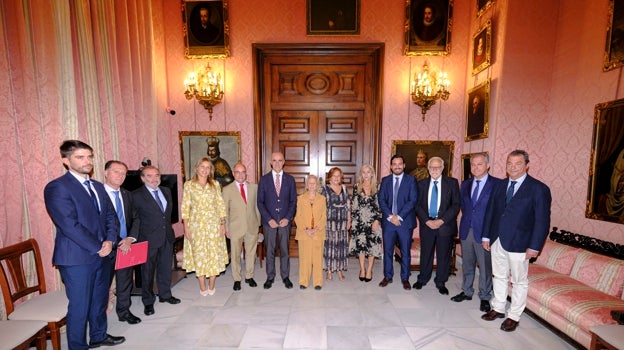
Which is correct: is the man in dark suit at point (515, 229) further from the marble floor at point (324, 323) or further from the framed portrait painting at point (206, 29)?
the framed portrait painting at point (206, 29)

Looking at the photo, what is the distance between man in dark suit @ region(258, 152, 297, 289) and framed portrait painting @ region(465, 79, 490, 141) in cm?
338

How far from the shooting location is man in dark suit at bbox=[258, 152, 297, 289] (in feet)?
13.4

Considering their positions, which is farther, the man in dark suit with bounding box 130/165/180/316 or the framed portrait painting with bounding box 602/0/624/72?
the man in dark suit with bounding box 130/165/180/316

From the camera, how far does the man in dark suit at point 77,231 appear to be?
7.74ft

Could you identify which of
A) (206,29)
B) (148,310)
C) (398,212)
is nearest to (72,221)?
(148,310)

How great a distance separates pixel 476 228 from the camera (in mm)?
3635

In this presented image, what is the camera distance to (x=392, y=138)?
5.45 metres

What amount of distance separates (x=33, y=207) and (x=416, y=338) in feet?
14.1

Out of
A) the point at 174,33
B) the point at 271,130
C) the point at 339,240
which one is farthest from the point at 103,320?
the point at 174,33

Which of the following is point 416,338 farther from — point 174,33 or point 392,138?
point 174,33

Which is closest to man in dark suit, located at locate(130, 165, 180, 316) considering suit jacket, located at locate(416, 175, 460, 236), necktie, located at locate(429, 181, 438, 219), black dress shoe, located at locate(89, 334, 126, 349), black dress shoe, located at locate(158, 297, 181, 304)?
black dress shoe, located at locate(158, 297, 181, 304)

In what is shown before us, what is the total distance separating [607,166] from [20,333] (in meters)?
6.10

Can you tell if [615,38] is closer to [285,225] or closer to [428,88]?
[428,88]

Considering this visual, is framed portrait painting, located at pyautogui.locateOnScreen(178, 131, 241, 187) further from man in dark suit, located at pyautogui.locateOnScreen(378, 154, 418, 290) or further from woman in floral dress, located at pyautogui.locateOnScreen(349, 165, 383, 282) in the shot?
man in dark suit, located at pyautogui.locateOnScreen(378, 154, 418, 290)
